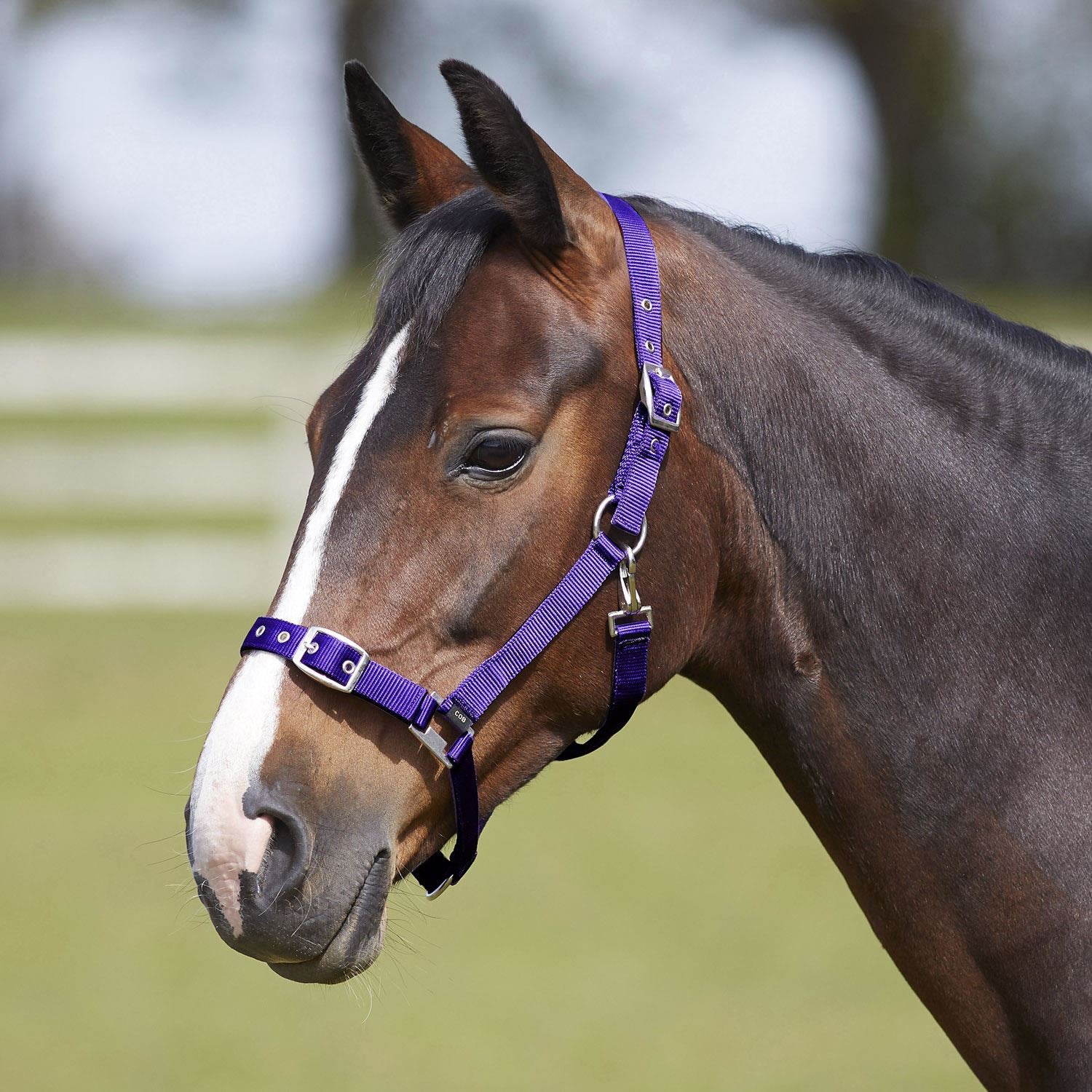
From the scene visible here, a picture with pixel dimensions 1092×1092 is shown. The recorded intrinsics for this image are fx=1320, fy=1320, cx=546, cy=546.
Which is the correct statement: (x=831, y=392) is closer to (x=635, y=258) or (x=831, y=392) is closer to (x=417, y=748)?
(x=635, y=258)

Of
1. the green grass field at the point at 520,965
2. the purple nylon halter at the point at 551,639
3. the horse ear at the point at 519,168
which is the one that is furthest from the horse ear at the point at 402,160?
the green grass field at the point at 520,965

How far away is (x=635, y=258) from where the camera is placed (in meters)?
2.19

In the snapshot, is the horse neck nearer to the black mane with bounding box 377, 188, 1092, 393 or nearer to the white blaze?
the black mane with bounding box 377, 188, 1092, 393

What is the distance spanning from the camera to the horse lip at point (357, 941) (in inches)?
77.9

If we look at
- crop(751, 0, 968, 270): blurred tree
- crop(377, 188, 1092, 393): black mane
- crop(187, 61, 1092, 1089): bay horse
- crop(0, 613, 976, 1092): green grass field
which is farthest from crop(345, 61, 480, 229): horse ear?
crop(751, 0, 968, 270): blurred tree

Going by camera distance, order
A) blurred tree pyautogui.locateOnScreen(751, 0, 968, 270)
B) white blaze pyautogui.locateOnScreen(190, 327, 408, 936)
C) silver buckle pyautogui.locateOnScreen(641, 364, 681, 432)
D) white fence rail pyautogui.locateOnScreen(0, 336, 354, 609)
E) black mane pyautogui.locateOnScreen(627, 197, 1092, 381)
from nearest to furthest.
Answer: white blaze pyautogui.locateOnScreen(190, 327, 408, 936) < silver buckle pyautogui.locateOnScreen(641, 364, 681, 432) < black mane pyautogui.locateOnScreen(627, 197, 1092, 381) < white fence rail pyautogui.locateOnScreen(0, 336, 354, 609) < blurred tree pyautogui.locateOnScreen(751, 0, 968, 270)

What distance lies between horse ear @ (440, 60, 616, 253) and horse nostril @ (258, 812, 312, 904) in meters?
1.00

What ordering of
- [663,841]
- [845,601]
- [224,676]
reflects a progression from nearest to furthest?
[845,601] < [663,841] < [224,676]

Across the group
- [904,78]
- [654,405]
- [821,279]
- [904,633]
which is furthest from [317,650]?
[904,78]

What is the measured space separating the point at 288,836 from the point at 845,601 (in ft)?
3.22

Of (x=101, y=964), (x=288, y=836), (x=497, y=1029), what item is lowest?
(x=101, y=964)

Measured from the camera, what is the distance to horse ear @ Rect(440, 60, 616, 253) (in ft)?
6.73

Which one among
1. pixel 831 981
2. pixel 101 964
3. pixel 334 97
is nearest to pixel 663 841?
pixel 831 981

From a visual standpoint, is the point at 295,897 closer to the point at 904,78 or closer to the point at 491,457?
the point at 491,457
